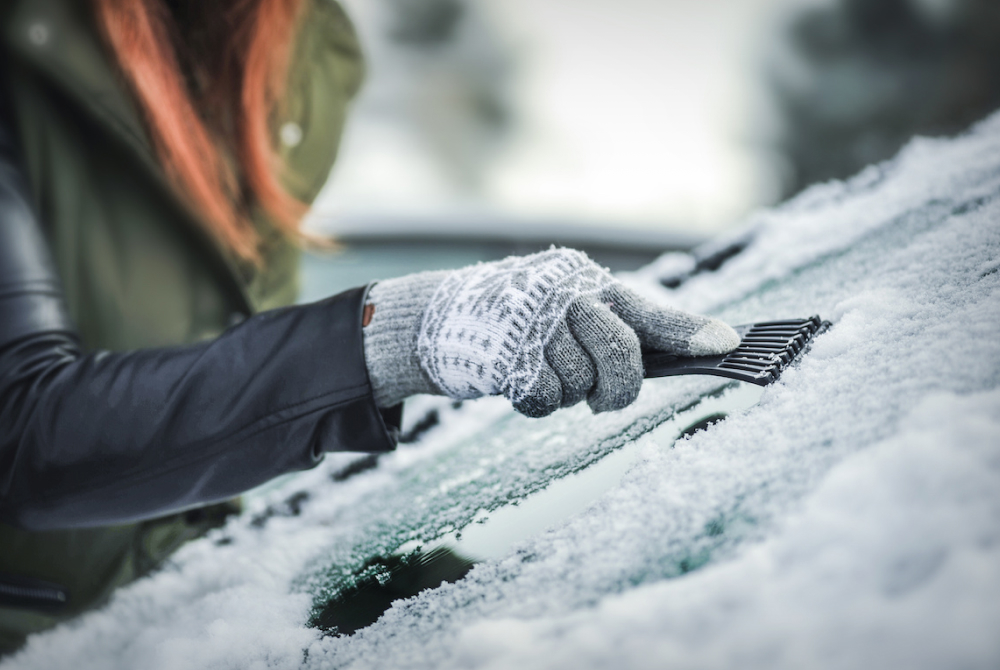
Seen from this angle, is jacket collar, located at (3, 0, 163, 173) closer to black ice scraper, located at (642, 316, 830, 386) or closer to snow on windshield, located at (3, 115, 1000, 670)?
snow on windshield, located at (3, 115, 1000, 670)

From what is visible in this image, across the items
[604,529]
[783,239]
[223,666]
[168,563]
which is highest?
[783,239]

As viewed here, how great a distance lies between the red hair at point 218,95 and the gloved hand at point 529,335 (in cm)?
50

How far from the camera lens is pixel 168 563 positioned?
32.8 inches

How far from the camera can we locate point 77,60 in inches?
30.6

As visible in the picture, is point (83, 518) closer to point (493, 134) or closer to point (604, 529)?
point (604, 529)

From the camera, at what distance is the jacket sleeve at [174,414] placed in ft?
2.10

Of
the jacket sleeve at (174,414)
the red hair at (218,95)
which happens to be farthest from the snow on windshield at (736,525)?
the red hair at (218,95)

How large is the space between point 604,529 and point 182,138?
84 cm

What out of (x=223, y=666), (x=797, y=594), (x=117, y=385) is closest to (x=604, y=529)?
(x=797, y=594)

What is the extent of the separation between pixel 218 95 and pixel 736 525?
104 centimetres

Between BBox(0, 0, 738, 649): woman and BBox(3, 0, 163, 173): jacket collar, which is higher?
BBox(3, 0, 163, 173): jacket collar

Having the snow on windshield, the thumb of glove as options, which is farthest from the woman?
the snow on windshield

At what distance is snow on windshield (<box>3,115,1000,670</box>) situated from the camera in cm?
32

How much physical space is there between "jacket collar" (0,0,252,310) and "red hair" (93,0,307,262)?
26 mm
